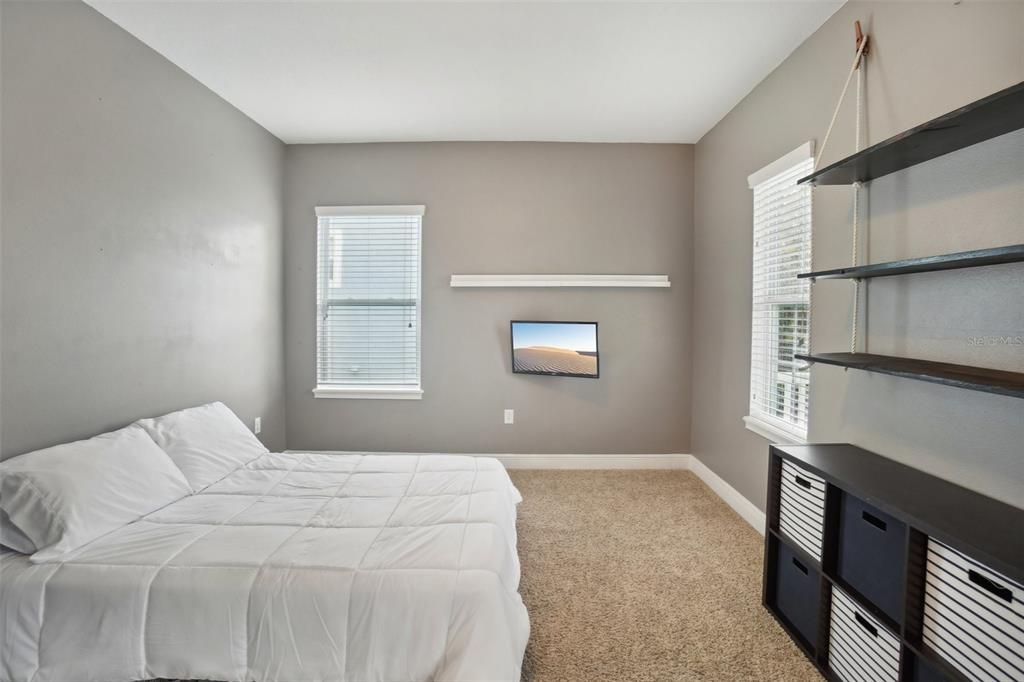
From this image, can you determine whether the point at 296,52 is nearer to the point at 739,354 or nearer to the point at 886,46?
the point at 886,46

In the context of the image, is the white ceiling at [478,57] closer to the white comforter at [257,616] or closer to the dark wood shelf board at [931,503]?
the dark wood shelf board at [931,503]

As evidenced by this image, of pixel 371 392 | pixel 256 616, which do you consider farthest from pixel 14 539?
pixel 371 392

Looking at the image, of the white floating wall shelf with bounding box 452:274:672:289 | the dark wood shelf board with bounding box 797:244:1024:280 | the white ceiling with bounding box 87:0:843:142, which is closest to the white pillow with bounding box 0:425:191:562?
the white ceiling with bounding box 87:0:843:142

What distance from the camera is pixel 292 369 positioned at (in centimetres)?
374

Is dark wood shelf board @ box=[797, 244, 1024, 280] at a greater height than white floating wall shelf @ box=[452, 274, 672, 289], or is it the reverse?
white floating wall shelf @ box=[452, 274, 672, 289]

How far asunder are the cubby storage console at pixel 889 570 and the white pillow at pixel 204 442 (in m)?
2.77

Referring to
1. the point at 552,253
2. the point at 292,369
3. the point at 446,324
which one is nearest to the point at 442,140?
the point at 552,253

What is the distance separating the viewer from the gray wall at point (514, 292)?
3.62 m

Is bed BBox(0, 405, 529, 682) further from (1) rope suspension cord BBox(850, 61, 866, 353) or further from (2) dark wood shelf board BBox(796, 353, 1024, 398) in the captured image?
(1) rope suspension cord BBox(850, 61, 866, 353)

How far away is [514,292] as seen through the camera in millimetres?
3670

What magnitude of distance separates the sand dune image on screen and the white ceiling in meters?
1.60

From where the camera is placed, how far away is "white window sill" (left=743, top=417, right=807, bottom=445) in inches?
91.1

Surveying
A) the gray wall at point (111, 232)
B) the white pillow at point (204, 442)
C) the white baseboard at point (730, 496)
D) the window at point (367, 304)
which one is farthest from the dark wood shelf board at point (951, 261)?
the gray wall at point (111, 232)

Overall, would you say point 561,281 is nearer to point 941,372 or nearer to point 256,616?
point 941,372
